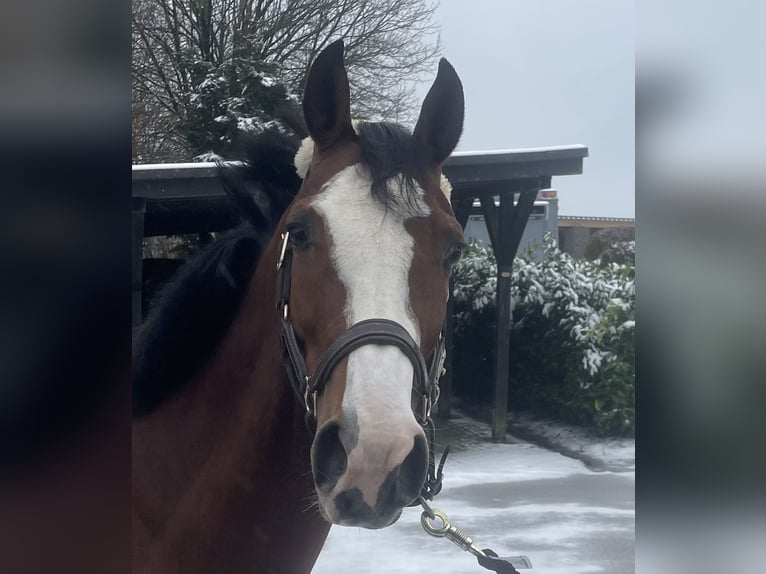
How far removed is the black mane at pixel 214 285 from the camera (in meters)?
1.57

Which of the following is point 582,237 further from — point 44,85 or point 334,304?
point 44,85

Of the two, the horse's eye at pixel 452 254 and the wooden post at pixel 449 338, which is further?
the wooden post at pixel 449 338

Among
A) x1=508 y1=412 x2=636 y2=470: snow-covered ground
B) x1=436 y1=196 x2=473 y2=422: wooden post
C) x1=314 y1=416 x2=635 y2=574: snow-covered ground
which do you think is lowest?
x1=314 y1=416 x2=635 y2=574: snow-covered ground

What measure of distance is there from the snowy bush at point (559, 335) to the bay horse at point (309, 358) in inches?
195

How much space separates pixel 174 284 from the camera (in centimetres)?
163

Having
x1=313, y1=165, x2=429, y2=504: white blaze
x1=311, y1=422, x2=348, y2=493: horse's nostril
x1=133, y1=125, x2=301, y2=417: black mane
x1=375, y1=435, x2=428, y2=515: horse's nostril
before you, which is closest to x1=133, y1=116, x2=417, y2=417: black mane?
x1=133, y1=125, x2=301, y2=417: black mane

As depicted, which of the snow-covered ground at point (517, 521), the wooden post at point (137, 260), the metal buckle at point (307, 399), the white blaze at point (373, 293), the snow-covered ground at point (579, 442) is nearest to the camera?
the white blaze at point (373, 293)

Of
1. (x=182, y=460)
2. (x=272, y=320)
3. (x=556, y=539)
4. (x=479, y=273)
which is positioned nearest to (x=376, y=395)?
(x=272, y=320)

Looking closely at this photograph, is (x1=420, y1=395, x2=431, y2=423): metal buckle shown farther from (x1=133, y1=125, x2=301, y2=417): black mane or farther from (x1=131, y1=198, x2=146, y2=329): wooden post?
(x1=131, y1=198, x2=146, y2=329): wooden post

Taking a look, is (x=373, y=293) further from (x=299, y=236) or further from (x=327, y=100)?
(x=327, y=100)

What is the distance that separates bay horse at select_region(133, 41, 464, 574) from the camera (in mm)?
1110

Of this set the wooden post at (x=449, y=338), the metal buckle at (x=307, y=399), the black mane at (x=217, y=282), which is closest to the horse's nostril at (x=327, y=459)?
the metal buckle at (x=307, y=399)

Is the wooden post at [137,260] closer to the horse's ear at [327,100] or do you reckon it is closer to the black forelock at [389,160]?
the horse's ear at [327,100]

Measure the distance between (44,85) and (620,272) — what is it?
669 cm
